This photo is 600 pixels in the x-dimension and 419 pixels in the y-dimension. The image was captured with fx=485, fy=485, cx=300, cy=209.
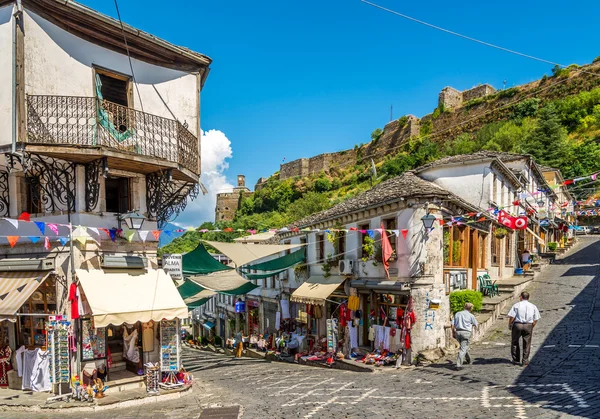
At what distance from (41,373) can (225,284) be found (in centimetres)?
928

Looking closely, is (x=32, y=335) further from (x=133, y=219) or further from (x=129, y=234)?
(x=133, y=219)

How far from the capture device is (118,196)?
1292 centimetres

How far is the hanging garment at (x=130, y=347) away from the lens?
40.8 feet

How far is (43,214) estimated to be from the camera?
468 inches

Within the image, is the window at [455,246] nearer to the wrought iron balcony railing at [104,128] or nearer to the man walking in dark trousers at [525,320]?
the man walking in dark trousers at [525,320]

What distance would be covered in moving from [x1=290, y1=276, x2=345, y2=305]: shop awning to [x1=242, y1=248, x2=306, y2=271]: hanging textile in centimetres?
127

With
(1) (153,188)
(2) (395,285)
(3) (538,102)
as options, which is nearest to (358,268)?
(2) (395,285)

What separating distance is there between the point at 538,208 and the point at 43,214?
95.3 feet

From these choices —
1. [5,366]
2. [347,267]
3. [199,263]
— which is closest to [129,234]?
[5,366]

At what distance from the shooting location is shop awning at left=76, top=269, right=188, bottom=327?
10727 mm

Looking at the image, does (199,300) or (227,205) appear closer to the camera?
(199,300)

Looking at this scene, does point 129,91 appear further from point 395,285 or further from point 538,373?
point 538,373

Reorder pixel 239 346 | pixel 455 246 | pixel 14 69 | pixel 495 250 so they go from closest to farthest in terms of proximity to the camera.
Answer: pixel 14 69 → pixel 455 246 → pixel 495 250 → pixel 239 346

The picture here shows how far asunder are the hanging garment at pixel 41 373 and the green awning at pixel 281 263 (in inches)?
330
